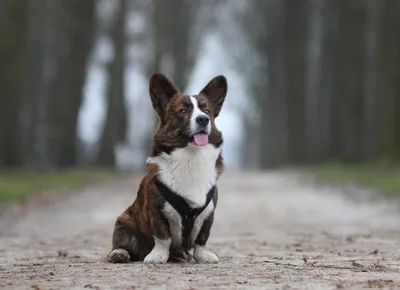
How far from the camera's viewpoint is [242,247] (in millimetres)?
8891

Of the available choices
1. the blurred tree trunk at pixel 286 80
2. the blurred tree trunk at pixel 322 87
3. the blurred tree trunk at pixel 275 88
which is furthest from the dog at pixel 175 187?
the blurred tree trunk at pixel 275 88

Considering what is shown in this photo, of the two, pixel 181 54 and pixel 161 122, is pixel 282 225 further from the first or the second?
pixel 181 54

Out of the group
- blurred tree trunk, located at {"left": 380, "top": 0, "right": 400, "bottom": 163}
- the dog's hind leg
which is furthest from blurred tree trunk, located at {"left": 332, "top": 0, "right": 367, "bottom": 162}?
the dog's hind leg

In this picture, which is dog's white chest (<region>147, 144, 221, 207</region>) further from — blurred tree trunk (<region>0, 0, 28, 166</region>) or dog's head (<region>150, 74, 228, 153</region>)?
blurred tree trunk (<region>0, 0, 28, 166</region>)

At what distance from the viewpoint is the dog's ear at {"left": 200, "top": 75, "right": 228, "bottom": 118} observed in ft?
23.2

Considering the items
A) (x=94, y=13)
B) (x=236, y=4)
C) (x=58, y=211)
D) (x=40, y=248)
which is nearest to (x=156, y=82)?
(x=40, y=248)

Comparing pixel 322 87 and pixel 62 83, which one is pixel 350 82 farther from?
pixel 62 83

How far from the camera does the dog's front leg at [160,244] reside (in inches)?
260

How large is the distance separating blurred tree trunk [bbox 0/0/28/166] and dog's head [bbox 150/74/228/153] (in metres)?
16.7

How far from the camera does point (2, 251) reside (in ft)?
27.9

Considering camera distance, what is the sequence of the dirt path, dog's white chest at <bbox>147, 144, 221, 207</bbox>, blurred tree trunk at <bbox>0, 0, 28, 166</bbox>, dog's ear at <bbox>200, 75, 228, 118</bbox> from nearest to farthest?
the dirt path < dog's white chest at <bbox>147, 144, 221, 207</bbox> < dog's ear at <bbox>200, 75, 228, 118</bbox> < blurred tree trunk at <bbox>0, 0, 28, 166</bbox>

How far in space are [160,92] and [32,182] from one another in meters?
12.9

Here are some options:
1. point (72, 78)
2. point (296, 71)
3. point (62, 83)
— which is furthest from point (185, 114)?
point (296, 71)

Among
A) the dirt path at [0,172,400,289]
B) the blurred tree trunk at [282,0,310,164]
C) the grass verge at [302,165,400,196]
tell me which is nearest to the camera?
the dirt path at [0,172,400,289]
